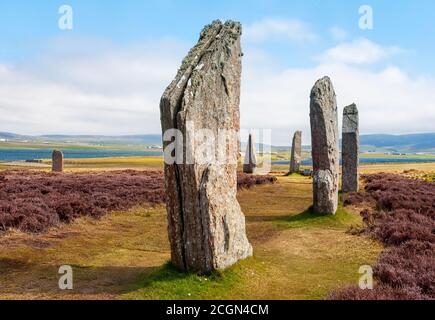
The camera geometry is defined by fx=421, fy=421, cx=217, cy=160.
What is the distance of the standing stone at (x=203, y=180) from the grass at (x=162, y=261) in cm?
54

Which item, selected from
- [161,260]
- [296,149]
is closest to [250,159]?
[296,149]

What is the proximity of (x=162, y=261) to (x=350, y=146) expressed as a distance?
54.5 feet

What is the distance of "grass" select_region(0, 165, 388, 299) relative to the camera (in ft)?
31.0

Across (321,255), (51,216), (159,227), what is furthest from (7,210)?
(321,255)

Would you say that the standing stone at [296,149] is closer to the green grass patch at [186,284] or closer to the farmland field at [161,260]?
the farmland field at [161,260]

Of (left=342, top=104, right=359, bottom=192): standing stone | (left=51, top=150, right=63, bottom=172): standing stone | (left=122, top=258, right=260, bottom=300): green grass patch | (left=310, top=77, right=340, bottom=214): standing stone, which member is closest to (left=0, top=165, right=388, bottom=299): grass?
(left=122, top=258, right=260, bottom=300): green grass patch

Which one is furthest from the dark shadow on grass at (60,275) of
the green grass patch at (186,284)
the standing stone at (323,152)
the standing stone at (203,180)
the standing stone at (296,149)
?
the standing stone at (296,149)

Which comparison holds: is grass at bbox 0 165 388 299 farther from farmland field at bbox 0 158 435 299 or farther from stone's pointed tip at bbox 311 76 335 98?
stone's pointed tip at bbox 311 76 335 98

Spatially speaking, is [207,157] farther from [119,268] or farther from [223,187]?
[119,268]

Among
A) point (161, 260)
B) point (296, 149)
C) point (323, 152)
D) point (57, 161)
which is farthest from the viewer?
point (57, 161)

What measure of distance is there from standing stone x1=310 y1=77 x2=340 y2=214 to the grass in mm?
694

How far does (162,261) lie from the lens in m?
12.0

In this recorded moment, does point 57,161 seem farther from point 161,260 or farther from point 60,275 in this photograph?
point 60,275

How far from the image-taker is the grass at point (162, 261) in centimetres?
945
